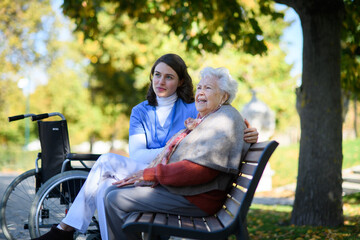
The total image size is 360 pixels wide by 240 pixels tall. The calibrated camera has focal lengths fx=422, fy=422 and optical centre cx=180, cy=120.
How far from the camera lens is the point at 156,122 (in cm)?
367

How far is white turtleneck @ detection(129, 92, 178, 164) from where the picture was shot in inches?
136

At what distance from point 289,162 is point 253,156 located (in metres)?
14.1

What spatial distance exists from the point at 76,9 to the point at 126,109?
17739 millimetres

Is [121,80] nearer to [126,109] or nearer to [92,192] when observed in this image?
[126,109]

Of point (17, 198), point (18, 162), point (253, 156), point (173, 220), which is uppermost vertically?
point (253, 156)

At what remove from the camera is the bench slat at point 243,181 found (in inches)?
105

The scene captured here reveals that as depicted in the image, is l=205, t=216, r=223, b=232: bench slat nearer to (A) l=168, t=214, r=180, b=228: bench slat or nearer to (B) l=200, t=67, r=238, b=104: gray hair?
(A) l=168, t=214, r=180, b=228: bench slat

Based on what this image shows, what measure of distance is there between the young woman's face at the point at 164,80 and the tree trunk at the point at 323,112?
7.38ft

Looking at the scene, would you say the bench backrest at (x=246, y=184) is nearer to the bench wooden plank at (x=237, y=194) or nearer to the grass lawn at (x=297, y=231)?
the bench wooden plank at (x=237, y=194)

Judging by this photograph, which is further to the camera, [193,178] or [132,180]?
[132,180]

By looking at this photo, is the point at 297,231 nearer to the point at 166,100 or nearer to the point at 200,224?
the point at 166,100

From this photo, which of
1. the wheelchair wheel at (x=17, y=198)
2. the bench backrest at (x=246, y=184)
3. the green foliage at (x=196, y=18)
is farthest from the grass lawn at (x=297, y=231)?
the green foliage at (x=196, y=18)

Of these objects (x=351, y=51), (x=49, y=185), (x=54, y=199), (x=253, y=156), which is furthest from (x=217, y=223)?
(x=351, y=51)

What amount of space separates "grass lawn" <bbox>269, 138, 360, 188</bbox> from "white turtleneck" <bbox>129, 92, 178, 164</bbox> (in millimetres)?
11791
